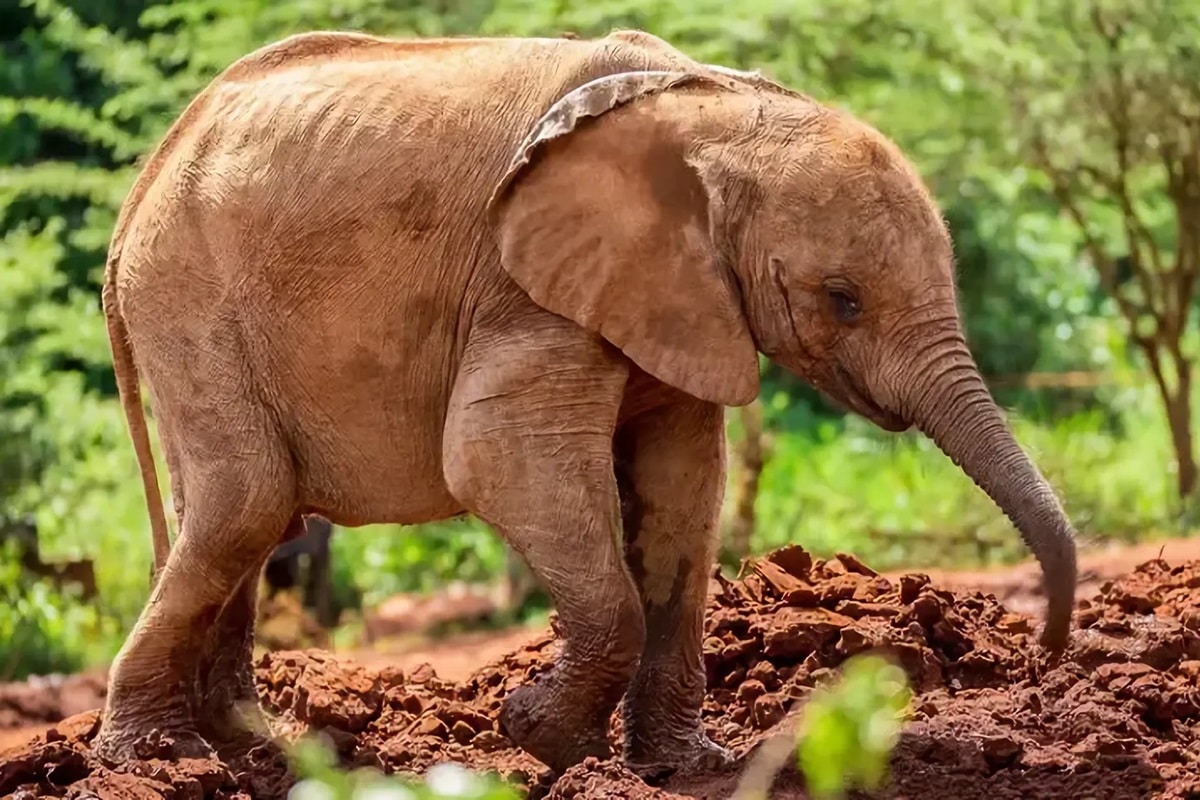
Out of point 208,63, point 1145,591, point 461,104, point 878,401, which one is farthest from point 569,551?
point 208,63

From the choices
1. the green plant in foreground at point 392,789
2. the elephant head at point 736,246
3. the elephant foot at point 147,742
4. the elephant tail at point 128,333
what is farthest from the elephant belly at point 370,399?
the green plant in foreground at point 392,789

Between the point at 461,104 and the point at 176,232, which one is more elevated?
the point at 461,104

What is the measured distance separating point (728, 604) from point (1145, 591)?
161 centimetres

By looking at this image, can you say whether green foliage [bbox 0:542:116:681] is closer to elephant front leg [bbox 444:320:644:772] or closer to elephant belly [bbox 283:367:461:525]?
elephant belly [bbox 283:367:461:525]

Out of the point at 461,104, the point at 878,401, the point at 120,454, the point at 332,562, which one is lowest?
Answer: the point at 332,562

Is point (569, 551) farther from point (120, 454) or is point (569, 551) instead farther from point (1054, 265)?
point (1054, 265)

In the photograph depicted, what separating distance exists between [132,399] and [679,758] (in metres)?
1.96

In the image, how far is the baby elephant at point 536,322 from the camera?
16.2 feet

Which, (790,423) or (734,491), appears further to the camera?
(790,423)

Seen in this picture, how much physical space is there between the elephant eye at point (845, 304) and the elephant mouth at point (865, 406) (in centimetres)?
16

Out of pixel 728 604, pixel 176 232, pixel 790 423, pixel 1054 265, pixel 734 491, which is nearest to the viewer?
pixel 176 232

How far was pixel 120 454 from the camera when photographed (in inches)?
570

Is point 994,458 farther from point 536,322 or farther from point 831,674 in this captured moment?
point 831,674

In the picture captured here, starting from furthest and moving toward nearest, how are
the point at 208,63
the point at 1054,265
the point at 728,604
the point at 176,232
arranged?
the point at 1054,265
the point at 208,63
the point at 728,604
the point at 176,232
